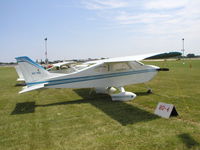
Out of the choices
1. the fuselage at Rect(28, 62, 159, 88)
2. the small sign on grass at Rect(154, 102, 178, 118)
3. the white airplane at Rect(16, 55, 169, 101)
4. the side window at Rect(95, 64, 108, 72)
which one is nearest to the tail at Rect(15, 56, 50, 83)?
the white airplane at Rect(16, 55, 169, 101)

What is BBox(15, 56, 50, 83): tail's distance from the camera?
704 centimetres

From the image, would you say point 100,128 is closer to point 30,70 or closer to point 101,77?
point 101,77

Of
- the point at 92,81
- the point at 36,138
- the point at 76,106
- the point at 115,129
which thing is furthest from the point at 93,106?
the point at 36,138

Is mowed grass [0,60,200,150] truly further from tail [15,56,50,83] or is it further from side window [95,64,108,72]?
side window [95,64,108,72]

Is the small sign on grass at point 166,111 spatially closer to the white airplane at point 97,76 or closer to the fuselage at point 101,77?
the white airplane at point 97,76

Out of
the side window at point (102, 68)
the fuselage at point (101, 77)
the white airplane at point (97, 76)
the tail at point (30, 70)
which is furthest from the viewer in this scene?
the side window at point (102, 68)

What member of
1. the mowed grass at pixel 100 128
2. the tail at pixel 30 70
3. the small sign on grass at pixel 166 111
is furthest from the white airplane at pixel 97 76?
the small sign on grass at pixel 166 111

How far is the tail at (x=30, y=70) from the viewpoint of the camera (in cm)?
704

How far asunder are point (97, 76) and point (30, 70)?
2713mm

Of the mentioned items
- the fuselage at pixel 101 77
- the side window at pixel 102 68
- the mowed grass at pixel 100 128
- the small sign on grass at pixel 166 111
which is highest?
the side window at pixel 102 68

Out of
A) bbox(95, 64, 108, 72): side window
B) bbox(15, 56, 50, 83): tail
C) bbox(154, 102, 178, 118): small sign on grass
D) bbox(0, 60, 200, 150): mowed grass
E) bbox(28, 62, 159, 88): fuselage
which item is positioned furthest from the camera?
bbox(95, 64, 108, 72): side window

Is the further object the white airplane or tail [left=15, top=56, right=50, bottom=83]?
the white airplane

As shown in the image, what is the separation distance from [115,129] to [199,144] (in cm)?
183

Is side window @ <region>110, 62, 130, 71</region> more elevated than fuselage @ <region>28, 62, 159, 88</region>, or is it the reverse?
side window @ <region>110, 62, 130, 71</region>
